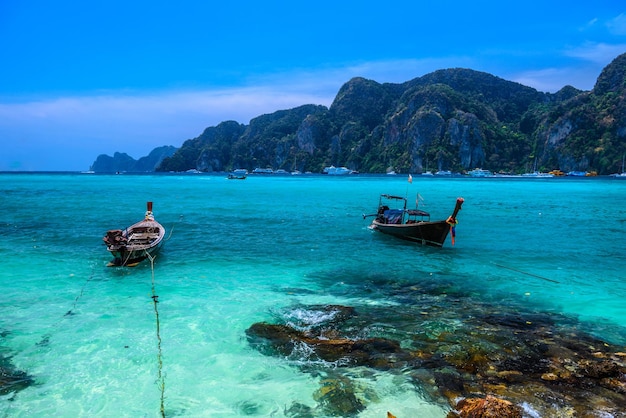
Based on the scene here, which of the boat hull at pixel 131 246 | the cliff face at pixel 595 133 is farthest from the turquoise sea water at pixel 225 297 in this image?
the cliff face at pixel 595 133

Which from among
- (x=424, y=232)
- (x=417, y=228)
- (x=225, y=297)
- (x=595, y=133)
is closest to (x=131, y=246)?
(x=225, y=297)

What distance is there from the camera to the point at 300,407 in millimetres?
9273

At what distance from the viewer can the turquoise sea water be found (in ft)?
32.3

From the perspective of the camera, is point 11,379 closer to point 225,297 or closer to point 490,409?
point 225,297

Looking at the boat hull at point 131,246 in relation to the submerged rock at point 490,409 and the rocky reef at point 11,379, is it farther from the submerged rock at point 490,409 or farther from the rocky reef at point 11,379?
the submerged rock at point 490,409

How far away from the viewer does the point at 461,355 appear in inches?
432

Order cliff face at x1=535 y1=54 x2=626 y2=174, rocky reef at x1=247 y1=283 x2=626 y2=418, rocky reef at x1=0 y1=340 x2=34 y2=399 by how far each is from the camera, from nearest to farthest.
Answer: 1. rocky reef at x1=247 y1=283 x2=626 y2=418
2. rocky reef at x1=0 y1=340 x2=34 y2=399
3. cliff face at x1=535 y1=54 x2=626 y2=174

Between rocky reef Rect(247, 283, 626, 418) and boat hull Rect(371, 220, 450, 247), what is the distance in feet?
37.4

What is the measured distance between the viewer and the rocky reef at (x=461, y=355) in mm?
8844

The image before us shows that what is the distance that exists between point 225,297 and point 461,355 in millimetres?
9760

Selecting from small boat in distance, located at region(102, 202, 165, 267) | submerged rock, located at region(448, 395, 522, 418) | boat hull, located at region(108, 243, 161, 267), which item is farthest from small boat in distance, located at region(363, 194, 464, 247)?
boat hull, located at region(108, 243, 161, 267)

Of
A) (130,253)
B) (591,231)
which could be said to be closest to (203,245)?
(130,253)

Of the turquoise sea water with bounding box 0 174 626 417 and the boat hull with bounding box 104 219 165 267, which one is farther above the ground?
the boat hull with bounding box 104 219 165 267

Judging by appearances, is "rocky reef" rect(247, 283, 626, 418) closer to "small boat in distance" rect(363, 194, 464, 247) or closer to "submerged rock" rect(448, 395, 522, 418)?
"submerged rock" rect(448, 395, 522, 418)
